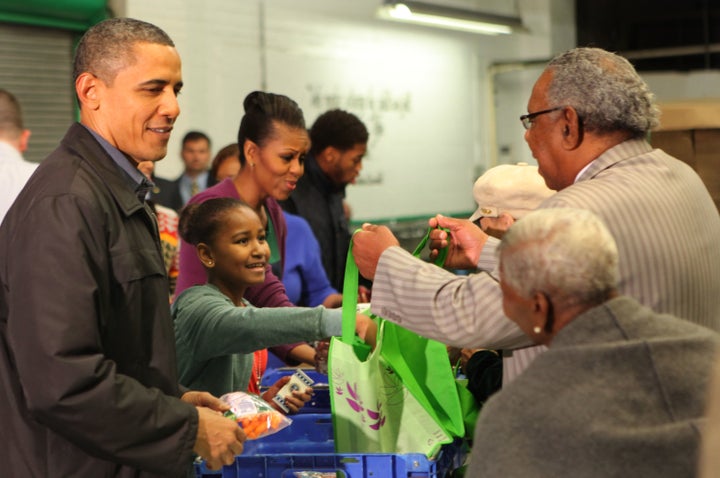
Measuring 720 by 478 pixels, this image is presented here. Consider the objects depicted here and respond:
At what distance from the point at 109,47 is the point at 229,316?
0.80 meters

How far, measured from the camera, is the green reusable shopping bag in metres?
2.43

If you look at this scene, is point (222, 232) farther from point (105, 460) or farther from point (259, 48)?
point (259, 48)

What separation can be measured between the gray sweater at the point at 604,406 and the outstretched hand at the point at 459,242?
1001mm

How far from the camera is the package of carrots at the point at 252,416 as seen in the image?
233 centimetres

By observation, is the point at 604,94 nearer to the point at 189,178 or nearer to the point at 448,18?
the point at 189,178

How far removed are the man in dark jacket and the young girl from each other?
424mm

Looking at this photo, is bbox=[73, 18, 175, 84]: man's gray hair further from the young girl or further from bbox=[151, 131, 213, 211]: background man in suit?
bbox=[151, 131, 213, 211]: background man in suit

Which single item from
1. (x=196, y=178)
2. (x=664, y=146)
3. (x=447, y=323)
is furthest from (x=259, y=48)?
(x=447, y=323)

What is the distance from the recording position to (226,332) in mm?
2668

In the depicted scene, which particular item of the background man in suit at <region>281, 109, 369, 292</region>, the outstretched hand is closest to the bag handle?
the outstretched hand

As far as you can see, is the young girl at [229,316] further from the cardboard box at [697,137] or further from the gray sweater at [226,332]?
the cardboard box at [697,137]

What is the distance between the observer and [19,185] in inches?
190

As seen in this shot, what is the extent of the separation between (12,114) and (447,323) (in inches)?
145

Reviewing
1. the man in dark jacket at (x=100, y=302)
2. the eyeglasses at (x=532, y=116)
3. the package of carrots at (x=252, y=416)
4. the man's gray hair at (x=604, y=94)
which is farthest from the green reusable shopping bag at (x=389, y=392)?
the man's gray hair at (x=604, y=94)
